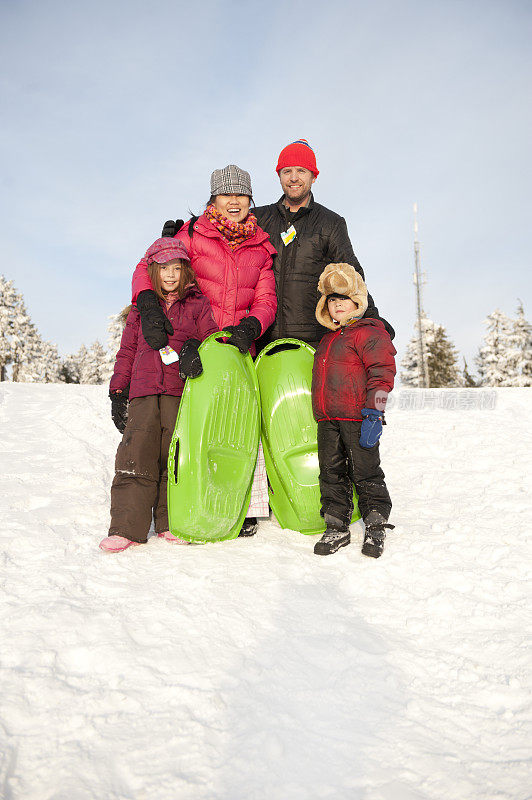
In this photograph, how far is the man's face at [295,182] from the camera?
3.92 m

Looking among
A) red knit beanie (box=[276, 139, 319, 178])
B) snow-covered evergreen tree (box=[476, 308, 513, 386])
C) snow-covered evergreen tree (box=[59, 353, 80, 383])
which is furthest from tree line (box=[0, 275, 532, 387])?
red knit beanie (box=[276, 139, 319, 178])

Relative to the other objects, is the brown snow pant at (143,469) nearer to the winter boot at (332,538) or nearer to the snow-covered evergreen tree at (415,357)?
the winter boot at (332,538)

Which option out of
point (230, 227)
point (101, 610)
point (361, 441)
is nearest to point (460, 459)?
point (361, 441)

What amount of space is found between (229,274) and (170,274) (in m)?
0.42

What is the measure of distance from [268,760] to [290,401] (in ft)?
7.78

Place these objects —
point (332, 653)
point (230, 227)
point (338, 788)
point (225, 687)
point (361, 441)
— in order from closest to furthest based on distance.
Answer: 1. point (338, 788)
2. point (225, 687)
3. point (332, 653)
4. point (361, 441)
5. point (230, 227)

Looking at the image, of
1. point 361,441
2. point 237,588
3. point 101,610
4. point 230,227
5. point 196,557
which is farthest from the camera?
point 230,227

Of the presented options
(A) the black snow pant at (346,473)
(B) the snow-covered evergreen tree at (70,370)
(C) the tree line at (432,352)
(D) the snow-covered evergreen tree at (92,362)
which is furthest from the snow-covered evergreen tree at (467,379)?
(B) the snow-covered evergreen tree at (70,370)

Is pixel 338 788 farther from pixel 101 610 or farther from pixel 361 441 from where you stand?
pixel 361 441

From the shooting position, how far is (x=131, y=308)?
12.1 feet

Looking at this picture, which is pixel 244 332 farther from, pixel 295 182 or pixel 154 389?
pixel 295 182

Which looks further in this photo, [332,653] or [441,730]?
[332,653]

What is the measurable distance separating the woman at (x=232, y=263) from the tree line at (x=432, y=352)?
84.5ft

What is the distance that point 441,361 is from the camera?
113 ft
